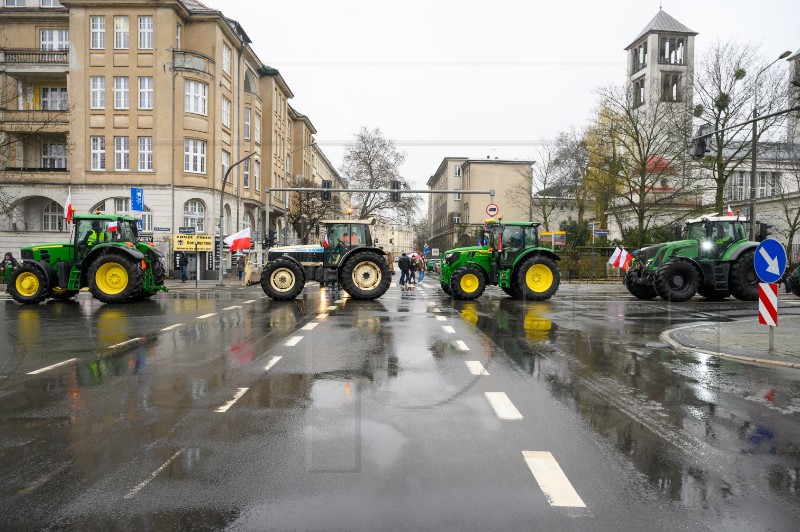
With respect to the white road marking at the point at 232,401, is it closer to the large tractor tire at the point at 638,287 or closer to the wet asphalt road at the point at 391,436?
the wet asphalt road at the point at 391,436

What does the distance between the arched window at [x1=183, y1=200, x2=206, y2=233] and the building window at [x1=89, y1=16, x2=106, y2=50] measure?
10.2m

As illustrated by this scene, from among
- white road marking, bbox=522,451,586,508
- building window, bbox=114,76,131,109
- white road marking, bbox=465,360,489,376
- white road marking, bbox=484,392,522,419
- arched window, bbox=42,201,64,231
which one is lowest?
white road marking, bbox=522,451,586,508

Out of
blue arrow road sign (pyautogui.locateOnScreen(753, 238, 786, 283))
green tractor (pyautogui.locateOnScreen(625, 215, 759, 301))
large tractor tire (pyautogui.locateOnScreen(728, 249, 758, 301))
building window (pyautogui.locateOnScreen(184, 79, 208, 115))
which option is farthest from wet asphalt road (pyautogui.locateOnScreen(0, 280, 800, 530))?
building window (pyautogui.locateOnScreen(184, 79, 208, 115))

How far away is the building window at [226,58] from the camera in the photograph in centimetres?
4038

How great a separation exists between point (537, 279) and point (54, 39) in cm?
3514

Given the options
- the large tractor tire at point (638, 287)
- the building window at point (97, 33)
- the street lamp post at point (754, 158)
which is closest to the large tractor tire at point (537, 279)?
the large tractor tire at point (638, 287)

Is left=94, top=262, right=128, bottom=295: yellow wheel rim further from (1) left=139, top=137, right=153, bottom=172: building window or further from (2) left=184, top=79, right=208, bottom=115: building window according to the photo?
(2) left=184, top=79, right=208, bottom=115: building window

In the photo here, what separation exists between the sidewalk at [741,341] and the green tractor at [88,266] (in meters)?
14.0

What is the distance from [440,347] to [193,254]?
31518 millimetres

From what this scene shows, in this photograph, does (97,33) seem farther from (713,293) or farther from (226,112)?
(713,293)

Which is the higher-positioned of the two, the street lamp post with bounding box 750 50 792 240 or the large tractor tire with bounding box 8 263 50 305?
the street lamp post with bounding box 750 50 792 240

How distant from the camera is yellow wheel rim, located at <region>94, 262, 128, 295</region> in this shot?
58.4 ft

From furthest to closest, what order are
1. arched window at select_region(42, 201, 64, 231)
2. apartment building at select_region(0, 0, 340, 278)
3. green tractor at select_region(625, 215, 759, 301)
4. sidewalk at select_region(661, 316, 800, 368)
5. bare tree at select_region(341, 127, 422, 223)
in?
bare tree at select_region(341, 127, 422, 223) → arched window at select_region(42, 201, 64, 231) → apartment building at select_region(0, 0, 340, 278) → green tractor at select_region(625, 215, 759, 301) → sidewalk at select_region(661, 316, 800, 368)

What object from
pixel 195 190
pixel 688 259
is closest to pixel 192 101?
pixel 195 190
